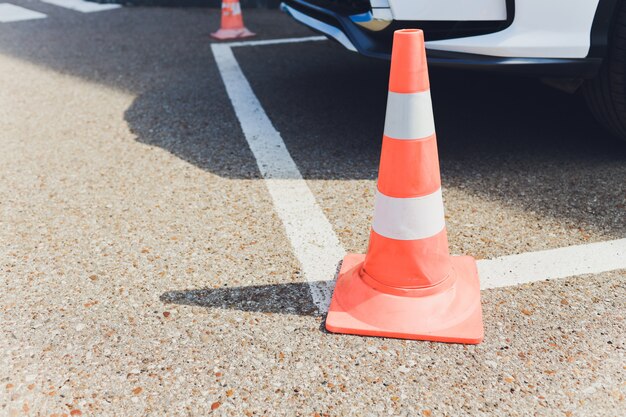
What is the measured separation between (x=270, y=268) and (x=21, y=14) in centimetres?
639

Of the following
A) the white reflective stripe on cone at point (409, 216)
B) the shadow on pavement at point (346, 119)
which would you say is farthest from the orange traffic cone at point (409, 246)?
the shadow on pavement at point (346, 119)

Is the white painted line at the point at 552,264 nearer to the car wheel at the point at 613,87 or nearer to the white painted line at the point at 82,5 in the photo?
the car wheel at the point at 613,87

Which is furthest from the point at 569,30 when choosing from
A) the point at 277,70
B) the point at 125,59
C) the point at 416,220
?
the point at 125,59

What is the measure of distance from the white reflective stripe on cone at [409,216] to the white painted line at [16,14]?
637cm

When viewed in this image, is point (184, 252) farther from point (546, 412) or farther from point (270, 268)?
point (546, 412)

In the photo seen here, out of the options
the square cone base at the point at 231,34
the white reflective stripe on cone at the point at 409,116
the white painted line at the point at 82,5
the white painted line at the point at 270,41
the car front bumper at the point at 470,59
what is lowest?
the white painted line at the point at 82,5

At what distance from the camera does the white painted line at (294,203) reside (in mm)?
2395

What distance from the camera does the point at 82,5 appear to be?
317 inches

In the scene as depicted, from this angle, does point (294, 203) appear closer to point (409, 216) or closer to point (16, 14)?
point (409, 216)

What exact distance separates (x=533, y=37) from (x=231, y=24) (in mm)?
3880

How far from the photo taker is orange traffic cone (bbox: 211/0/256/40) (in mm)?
6090

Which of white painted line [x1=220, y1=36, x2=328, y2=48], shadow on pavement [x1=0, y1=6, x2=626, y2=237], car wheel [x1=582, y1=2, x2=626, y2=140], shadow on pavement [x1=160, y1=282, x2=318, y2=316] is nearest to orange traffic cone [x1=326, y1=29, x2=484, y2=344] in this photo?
shadow on pavement [x1=160, y1=282, x2=318, y2=316]

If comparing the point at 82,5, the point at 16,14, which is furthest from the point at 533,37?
the point at 82,5

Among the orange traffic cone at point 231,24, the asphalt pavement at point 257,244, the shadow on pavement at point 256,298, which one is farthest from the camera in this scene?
the orange traffic cone at point 231,24
